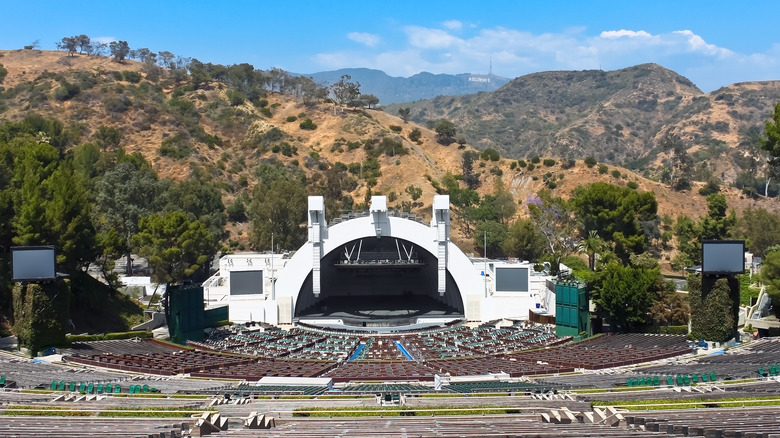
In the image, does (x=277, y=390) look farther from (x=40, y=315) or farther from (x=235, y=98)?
(x=235, y=98)

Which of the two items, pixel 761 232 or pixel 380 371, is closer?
pixel 380 371

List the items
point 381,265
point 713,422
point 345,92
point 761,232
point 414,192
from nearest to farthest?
point 713,422 → point 381,265 → point 761,232 → point 414,192 → point 345,92

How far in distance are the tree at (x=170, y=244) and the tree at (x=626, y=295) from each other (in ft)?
117

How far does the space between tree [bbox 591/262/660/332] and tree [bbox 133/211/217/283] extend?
35.5 metres

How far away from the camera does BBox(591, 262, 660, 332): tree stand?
47000 mm

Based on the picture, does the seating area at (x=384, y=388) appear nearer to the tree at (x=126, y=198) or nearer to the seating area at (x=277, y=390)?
the seating area at (x=277, y=390)

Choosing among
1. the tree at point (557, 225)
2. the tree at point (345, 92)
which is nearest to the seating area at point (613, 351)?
the tree at point (557, 225)

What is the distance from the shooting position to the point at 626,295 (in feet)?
154

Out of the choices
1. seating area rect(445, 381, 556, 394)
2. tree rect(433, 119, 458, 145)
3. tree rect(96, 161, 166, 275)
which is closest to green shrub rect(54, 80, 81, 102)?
tree rect(96, 161, 166, 275)

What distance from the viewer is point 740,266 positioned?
4081 centimetres

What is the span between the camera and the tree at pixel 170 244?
61.3m

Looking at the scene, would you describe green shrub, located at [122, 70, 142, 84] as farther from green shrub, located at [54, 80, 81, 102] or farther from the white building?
the white building

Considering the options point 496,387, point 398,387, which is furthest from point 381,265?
point 496,387

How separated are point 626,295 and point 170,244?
1544 inches
